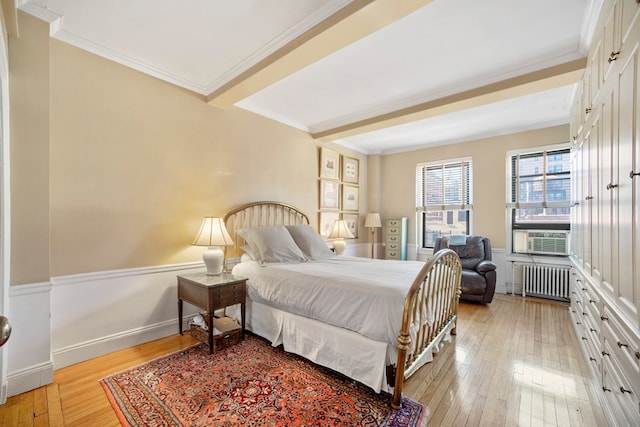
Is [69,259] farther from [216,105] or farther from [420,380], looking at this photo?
[420,380]

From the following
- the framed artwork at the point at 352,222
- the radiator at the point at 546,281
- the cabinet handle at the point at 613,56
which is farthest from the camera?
the framed artwork at the point at 352,222

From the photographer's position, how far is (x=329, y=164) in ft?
15.9

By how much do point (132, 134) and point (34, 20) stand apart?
927mm

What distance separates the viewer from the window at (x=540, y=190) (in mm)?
4262

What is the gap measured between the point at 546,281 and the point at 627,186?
374 centimetres

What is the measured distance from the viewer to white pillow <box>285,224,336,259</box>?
11.2ft

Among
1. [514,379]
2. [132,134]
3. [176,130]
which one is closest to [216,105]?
[176,130]

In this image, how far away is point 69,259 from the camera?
2283mm

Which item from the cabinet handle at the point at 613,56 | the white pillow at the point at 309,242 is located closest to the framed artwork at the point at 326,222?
the white pillow at the point at 309,242

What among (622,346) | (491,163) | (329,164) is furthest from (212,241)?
(491,163)

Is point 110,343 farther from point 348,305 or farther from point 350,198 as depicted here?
point 350,198

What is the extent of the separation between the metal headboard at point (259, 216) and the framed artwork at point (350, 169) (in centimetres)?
137

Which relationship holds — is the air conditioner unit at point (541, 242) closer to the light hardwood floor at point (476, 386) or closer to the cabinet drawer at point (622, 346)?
the light hardwood floor at point (476, 386)

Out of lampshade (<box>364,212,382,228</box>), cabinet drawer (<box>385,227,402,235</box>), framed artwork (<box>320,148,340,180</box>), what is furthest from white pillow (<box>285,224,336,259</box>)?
cabinet drawer (<box>385,227,402,235</box>)
